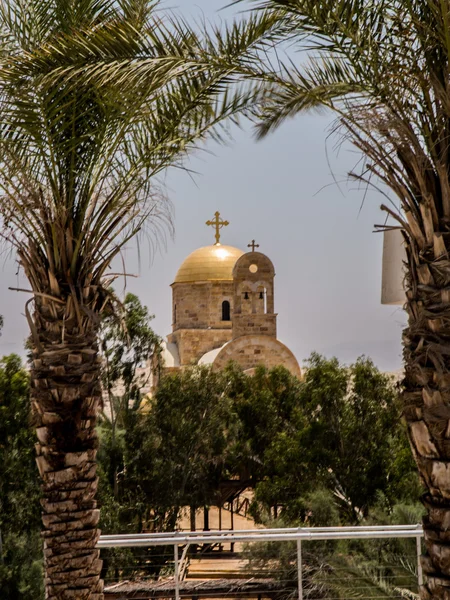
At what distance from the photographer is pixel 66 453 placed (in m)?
5.94

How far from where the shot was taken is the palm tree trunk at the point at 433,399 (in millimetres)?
4328

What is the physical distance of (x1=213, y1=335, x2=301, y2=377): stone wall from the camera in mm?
33656

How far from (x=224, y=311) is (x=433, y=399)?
129ft

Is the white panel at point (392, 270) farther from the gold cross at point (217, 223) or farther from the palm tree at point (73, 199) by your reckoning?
the gold cross at point (217, 223)

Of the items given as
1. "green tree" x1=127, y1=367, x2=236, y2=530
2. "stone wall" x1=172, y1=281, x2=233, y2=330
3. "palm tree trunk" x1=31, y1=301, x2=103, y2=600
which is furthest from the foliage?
"stone wall" x1=172, y1=281, x2=233, y2=330

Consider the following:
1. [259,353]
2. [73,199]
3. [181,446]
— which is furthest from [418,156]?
[259,353]

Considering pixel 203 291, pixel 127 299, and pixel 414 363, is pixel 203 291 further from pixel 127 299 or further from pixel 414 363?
pixel 414 363

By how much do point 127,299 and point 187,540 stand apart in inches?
871

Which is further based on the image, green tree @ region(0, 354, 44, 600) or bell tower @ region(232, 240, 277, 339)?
bell tower @ region(232, 240, 277, 339)

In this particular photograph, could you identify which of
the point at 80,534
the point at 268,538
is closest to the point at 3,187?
the point at 80,534

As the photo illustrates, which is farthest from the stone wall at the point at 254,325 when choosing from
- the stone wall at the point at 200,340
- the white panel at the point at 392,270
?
the white panel at the point at 392,270

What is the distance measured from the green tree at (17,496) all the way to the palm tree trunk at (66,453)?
1247 centimetres

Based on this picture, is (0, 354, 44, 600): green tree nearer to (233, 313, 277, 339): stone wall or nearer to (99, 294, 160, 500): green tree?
(99, 294, 160, 500): green tree

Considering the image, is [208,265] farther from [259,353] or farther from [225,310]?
[259,353]
